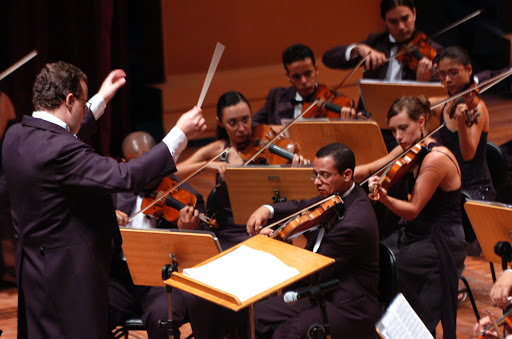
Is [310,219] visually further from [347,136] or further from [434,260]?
[347,136]

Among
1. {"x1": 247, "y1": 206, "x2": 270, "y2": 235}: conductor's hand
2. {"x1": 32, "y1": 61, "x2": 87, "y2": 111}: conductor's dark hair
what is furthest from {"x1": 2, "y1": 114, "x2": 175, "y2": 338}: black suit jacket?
{"x1": 247, "y1": 206, "x2": 270, "y2": 235}: conductor's hand

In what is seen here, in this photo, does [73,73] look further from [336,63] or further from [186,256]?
[336,63]

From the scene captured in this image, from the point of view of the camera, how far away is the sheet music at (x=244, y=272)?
91.9 inches

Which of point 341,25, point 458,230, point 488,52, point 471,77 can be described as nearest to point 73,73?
point 458,230

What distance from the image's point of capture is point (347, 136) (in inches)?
145

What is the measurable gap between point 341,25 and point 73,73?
16.6 ft

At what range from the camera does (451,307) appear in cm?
329

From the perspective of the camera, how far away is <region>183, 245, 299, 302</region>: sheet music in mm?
2334

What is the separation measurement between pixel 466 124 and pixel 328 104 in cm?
74

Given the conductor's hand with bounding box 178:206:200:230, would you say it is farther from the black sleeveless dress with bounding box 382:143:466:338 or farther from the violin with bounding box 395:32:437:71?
the violin with bounding box 395:32:437:71

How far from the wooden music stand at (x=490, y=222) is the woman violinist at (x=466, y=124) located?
994 millimetres

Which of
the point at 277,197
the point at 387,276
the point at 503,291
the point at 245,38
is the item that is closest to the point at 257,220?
the point at 277,197

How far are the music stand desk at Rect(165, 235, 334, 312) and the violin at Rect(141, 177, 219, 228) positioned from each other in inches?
35.0

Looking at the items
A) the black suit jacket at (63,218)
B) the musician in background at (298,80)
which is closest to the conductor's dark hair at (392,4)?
the musician in background at (298,80)
